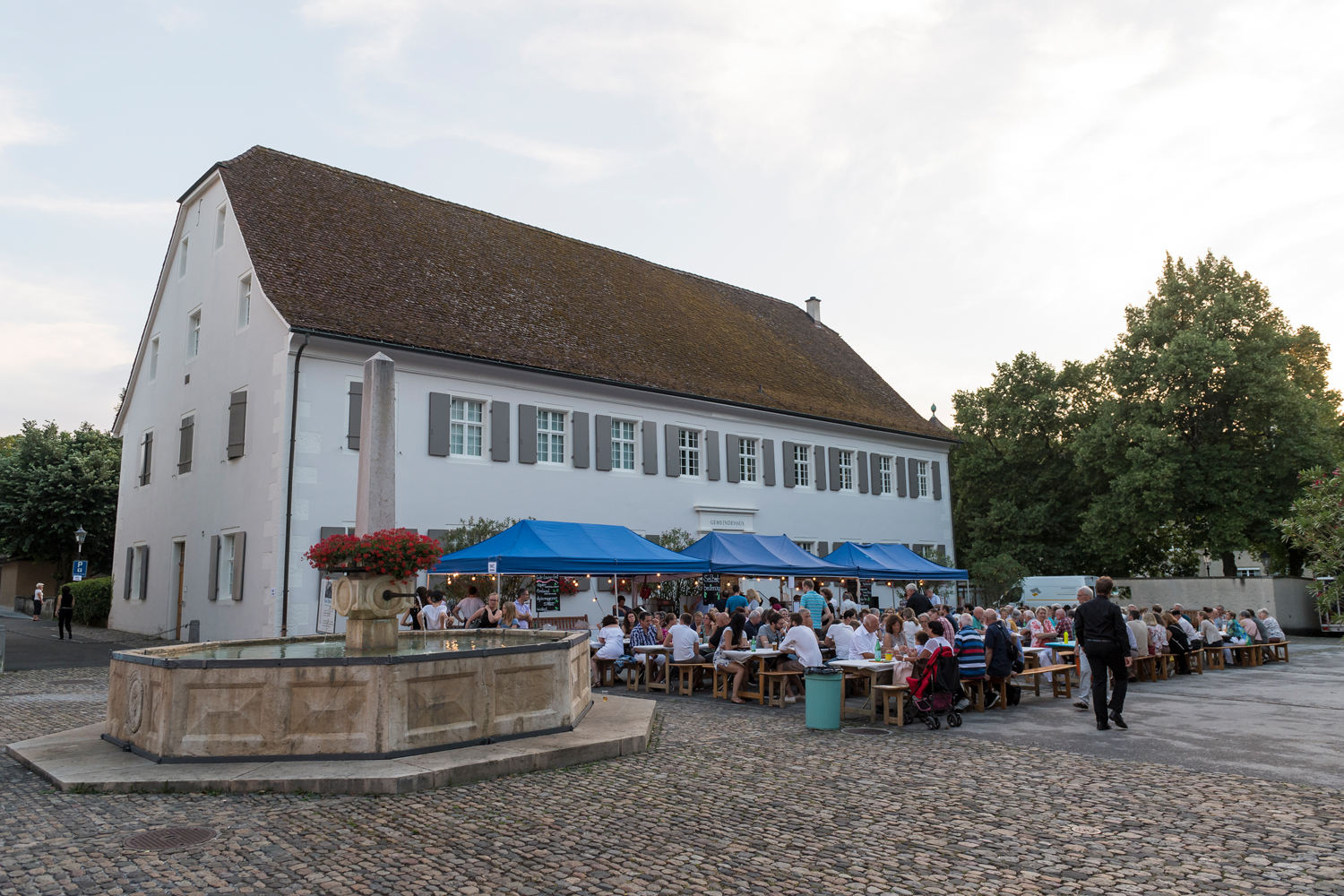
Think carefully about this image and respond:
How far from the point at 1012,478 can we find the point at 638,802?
3769 centimetres

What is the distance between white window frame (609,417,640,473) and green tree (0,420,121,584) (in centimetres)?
2365

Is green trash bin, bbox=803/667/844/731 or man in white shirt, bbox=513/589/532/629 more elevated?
man in white shirt, bbox=513/589/532/629

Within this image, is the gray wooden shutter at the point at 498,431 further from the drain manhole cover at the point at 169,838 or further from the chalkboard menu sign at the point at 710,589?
the drain manhole cover at the point at 169,838

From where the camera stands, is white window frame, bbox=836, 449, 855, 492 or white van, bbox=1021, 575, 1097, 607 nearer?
white van, bbox=1021, 575, 1097, 607

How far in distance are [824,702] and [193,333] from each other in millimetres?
20174

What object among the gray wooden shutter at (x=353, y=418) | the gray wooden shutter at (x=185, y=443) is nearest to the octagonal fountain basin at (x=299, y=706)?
the gray wooden shutter at (x=353, y=418)

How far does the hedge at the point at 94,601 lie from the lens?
2862cm

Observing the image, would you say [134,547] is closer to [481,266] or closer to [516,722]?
[481,266]

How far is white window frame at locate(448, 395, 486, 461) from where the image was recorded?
21078 millimetres

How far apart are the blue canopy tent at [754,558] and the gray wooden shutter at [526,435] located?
500cm

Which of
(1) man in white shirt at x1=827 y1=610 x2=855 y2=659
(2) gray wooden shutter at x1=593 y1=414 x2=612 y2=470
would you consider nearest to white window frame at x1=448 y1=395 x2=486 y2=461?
(2) gray wooden shutter at x1=593 y1=414 x2=612 y2=470

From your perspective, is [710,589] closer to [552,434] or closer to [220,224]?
[552,434]

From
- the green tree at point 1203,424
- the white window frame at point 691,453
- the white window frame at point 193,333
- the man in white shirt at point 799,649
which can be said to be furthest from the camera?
the green tree at point 1203,424

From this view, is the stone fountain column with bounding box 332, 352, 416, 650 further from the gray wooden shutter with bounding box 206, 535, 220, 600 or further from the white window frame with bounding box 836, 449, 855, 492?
the white window frame with bounding box 836, 449, 855, 492
